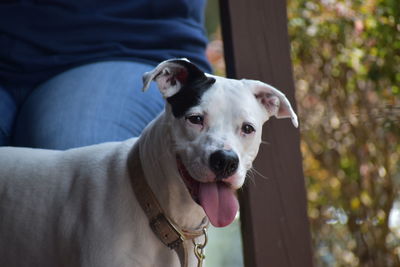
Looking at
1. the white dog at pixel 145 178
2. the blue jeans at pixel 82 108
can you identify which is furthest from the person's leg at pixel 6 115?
the white dog at pixel 145 178

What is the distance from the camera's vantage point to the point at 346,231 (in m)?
4.37

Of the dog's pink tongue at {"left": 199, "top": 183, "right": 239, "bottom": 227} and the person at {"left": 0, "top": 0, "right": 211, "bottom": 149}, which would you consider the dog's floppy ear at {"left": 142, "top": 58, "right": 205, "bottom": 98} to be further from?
the person at {"left": 0, "top": 0, "right": 211, "bottom": 149}

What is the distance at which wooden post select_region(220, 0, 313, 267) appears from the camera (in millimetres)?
2678

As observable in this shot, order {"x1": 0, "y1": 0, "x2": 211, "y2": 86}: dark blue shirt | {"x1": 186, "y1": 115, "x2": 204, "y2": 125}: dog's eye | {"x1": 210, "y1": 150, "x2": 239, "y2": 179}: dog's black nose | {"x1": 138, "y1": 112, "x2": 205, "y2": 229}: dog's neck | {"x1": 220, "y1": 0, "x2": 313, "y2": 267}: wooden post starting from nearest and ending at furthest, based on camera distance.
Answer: {"x1": 210, "y1": 150, "x2": 239, "y2": 179}: dog's black nose < {"x1": 186, "y1": 115, "x2": 204, "y2": 125}: dog's eye < {"x1": 138, "y1": 112, "x2": 205, "y2": 229}: dog's neck < {"x1": 220, "y1": 0, "x2": 313, "y2": 267}: wooden post < {"x1": 0, "y1": 0, "x2": 211, "y2": 86}: dark blue shirt

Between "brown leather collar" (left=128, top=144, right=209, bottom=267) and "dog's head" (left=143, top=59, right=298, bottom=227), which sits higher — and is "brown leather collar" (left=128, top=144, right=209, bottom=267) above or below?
below

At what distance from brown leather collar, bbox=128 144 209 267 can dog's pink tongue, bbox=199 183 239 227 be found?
0.65ft

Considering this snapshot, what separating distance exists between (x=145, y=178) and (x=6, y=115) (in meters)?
0.89

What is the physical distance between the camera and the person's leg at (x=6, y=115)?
2.99m

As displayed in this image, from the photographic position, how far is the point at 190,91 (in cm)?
236

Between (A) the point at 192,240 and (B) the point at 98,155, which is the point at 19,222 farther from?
(A) the point at 192,240

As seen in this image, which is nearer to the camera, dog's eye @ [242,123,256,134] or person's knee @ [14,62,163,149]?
dog's eye @ [242,123,256,134]

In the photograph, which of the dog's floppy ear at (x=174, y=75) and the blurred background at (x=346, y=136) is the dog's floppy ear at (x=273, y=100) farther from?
the blurred background at (x=346, y=136)

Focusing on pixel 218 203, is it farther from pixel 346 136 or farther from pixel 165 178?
pixel 346 136

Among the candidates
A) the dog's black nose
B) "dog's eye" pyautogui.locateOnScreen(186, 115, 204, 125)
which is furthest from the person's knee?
the dog's black nose
